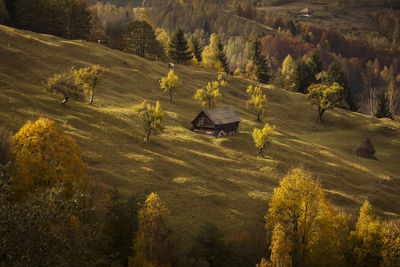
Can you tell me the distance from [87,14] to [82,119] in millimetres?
59672

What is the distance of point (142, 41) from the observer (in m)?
104

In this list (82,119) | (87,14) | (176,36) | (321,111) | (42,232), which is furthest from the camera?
(176,36)

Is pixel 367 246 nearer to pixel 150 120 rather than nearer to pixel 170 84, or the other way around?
pixel 150 120

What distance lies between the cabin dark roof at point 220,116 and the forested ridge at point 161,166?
369 centimetres

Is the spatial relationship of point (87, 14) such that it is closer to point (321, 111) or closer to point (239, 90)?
point (239, 90)

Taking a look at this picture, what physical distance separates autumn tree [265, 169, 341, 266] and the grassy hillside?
16.9 ft

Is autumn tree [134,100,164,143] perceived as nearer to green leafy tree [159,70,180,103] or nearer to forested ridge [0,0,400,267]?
forested ridge [0,0,400,267]

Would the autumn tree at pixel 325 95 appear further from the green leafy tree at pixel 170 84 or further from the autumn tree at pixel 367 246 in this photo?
the autumn tree at pixel 367 246

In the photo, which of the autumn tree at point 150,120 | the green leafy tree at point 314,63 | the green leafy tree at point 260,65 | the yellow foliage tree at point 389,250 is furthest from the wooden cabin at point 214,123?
the green leafy tree at point 314,63

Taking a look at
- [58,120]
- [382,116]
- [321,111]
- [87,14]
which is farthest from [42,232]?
[382,116]

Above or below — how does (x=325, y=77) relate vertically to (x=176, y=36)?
below

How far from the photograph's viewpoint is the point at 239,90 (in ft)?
308

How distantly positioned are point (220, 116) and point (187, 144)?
1162cm

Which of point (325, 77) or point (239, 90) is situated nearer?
point (239, 90)
